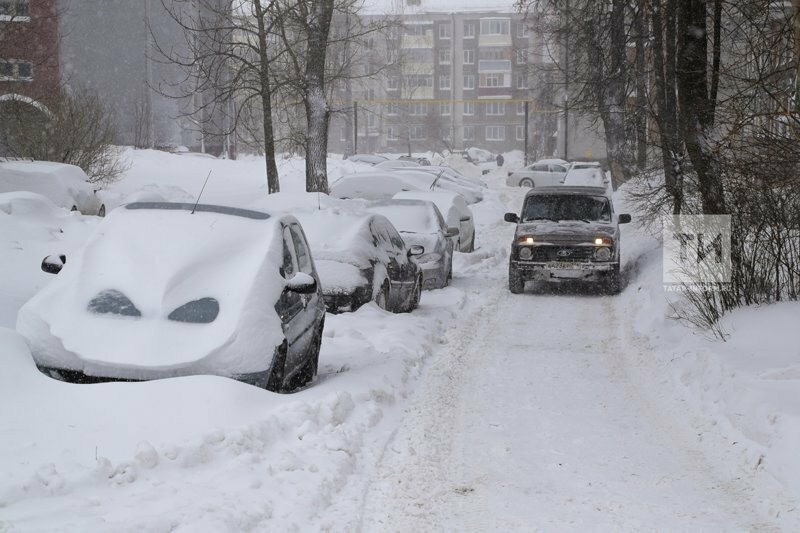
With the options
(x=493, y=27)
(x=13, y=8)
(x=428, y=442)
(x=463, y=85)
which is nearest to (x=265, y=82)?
(x=13, y=8)

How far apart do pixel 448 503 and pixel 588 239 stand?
1085cm

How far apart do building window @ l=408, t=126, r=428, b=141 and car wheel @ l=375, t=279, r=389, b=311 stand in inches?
3528

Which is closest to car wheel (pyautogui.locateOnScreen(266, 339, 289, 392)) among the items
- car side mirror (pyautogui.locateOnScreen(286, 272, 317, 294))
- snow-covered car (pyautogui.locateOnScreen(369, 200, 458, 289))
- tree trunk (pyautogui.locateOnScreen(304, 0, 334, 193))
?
car side mirror (pyautogui.locateOnScreen(286, 272, 317, 294))

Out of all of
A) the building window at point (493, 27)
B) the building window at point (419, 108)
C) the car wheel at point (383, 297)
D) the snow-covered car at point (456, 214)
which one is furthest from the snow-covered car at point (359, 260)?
the building window at point (493, 27)

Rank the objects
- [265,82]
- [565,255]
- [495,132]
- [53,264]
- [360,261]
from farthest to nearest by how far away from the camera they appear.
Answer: [495,132] < [265,82] < [565,255] < [360,261] < [53,264]

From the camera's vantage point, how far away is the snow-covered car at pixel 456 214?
21.1 meters

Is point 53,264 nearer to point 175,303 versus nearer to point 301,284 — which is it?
point 175,303

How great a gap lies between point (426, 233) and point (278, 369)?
30.4ft

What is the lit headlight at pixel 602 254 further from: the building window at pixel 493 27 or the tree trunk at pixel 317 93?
the building window at pixel 493 27

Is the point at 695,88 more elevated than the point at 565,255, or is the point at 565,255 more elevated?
the point at 695,88

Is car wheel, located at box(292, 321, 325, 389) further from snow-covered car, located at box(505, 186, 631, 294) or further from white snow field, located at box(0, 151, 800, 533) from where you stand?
snow-covered car, located at box(505, 186, 631, 294)

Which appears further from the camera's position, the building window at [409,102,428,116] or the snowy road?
the building window at [409,102,428,116]

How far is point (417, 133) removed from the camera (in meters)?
102

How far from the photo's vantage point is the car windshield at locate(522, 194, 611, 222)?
17.3 meters
